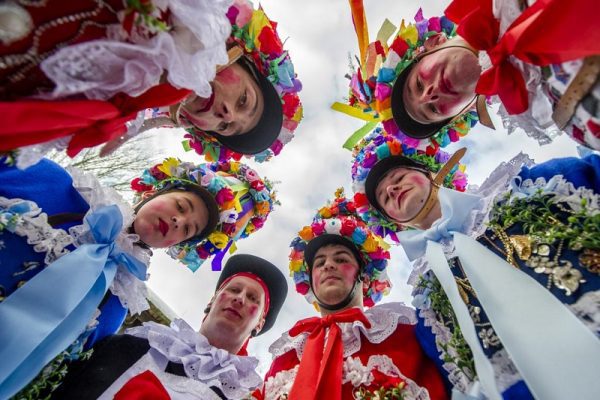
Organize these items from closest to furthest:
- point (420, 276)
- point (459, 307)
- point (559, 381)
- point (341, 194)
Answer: point (559, 381), point (459, 307), point (420, 276), point (341, 194)

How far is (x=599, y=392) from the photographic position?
120 cm

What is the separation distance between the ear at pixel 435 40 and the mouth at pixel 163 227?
228cm

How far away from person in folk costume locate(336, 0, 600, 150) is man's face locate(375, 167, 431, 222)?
1.04 ft

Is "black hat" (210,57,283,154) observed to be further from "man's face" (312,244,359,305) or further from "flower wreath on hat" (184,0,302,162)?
"man's face" (312,244,359,305)

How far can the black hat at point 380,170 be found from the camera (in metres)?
3.07

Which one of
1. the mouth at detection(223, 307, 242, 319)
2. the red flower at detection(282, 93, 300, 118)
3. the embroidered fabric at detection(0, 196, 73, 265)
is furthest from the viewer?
the mouth at detection(223, 307, 242, 319)

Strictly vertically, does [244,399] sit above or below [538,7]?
below

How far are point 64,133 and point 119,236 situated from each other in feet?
4.09

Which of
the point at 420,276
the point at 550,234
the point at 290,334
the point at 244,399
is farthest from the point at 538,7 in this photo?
the point at 244,399

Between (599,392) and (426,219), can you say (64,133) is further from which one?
(426,219)

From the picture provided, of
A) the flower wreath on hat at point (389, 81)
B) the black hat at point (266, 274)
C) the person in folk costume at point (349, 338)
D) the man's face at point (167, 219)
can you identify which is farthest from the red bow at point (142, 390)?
the flower wreath on hat at point (389, 81)

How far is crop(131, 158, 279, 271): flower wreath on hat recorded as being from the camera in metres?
3.19

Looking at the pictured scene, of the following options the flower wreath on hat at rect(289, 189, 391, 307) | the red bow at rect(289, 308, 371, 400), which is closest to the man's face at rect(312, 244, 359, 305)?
the flower wreath on hat at rect(289, 189, 391, 307)

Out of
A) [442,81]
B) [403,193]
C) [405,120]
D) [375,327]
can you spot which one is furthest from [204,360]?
[442,81]
